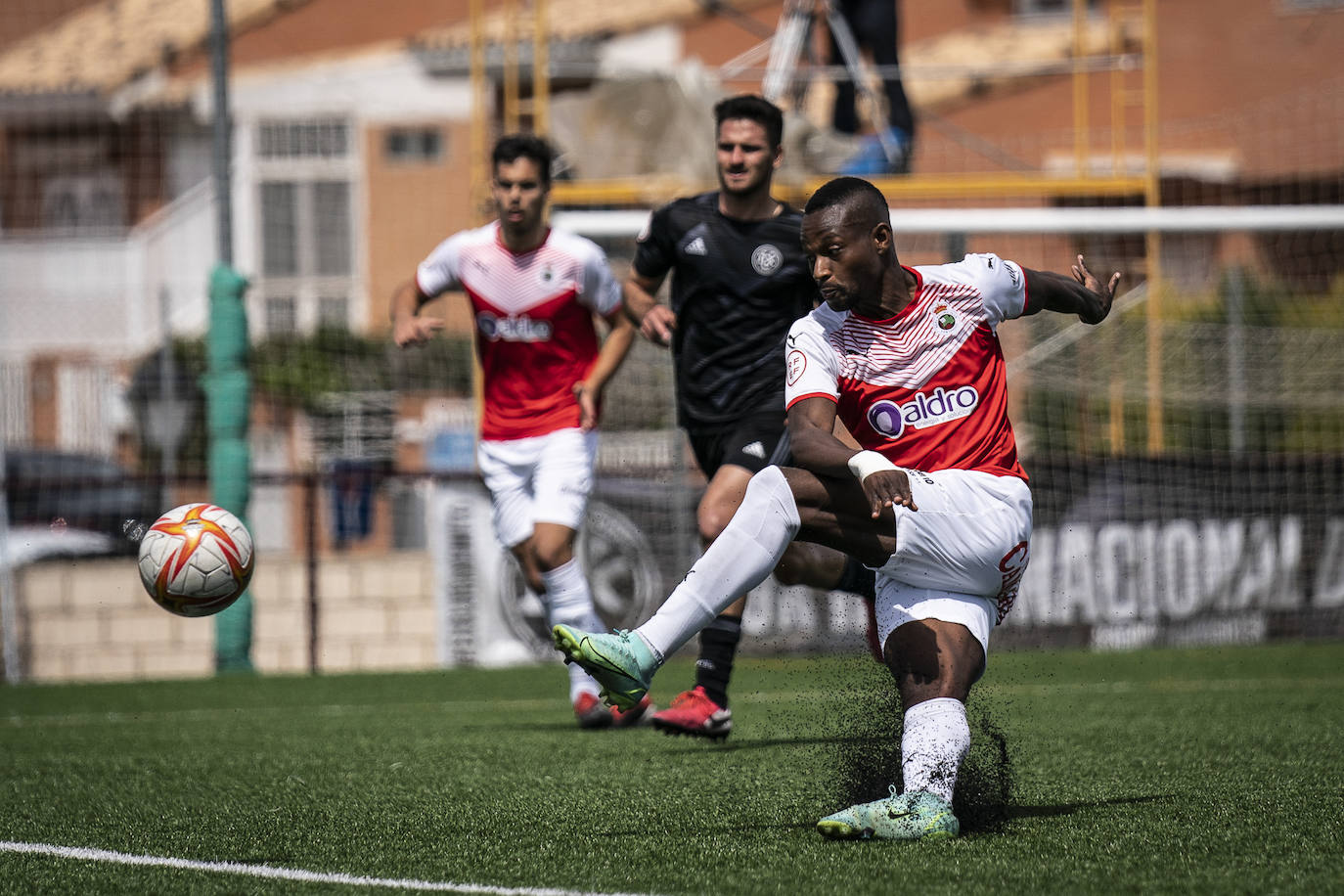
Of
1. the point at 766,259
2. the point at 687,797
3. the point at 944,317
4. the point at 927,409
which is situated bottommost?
the point at 687,797

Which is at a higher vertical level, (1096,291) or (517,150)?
(517,150)

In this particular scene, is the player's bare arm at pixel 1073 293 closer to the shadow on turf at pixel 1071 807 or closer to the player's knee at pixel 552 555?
the shadow on turf at pixel 1071 807

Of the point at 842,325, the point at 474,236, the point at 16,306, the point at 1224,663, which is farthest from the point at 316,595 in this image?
the point at 16,306

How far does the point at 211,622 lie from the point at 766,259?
6.92 m

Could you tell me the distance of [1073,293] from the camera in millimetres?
4629

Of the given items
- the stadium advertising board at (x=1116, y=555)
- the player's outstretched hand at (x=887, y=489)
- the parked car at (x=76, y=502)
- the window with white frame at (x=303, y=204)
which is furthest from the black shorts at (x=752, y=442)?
the window with white frame at (x=303, y=204)

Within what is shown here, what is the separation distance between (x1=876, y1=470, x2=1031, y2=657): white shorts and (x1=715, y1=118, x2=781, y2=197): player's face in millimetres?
2415

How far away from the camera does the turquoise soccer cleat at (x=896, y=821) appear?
4004 mm

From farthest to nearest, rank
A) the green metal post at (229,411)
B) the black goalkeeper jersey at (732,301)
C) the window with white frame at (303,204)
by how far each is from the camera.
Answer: the window with white frame at (303,204) → the green metal post at (229,411) → the black goalkeeper jersey at (732,301)

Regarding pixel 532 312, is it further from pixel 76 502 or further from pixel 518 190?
pixel 76 502

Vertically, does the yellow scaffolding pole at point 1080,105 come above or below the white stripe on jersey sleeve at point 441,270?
above

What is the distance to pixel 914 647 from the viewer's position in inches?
165

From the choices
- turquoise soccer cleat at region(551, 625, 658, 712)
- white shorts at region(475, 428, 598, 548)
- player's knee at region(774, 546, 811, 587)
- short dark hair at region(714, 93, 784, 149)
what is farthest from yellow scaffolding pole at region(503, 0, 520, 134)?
turquoise soccer cleat at region(551, 625, 658, 712)

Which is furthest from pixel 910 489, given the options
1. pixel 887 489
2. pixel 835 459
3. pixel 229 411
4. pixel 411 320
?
pixel 229 411
